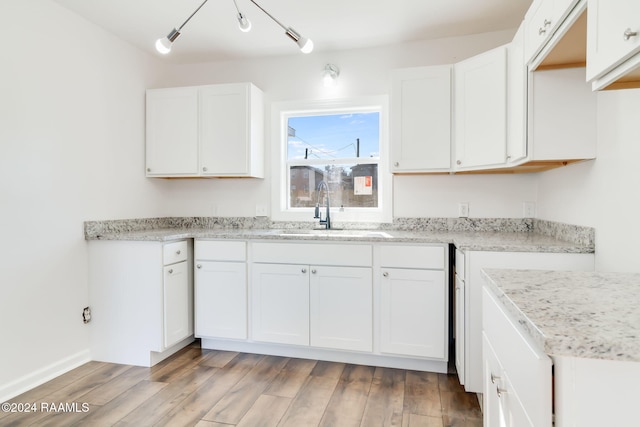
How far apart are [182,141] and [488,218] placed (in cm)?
268

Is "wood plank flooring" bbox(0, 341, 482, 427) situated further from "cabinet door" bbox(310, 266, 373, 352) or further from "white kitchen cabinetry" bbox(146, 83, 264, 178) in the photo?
"white kitchen cabinetry" bbox(146, 83, 264, 178)

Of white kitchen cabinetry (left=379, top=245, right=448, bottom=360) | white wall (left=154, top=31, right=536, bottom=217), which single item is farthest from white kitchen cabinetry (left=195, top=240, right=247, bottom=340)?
white kitchen cabinetry (left=379, top=245, right=448, bottom=360)

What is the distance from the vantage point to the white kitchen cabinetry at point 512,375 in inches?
27.7

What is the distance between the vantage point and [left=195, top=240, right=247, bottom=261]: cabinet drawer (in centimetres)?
279

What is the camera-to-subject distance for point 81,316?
266 centimetres

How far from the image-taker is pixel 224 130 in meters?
3.11

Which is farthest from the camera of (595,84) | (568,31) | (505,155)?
(505,155)

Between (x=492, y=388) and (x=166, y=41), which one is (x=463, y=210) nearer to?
(x=492, y=388)

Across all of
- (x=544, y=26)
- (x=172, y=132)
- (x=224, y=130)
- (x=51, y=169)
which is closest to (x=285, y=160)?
(x=224, y=130)

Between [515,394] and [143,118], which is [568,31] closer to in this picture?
[515,394]

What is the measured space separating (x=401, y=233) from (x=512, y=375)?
192 centimetres

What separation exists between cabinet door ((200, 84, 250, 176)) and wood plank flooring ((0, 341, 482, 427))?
1587mm

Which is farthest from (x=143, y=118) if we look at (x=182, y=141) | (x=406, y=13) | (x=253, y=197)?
(x=406, y=13)

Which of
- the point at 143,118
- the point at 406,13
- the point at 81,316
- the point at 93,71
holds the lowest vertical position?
the point at 81,316
